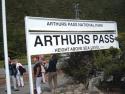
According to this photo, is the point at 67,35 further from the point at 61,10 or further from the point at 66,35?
the point at 61,10

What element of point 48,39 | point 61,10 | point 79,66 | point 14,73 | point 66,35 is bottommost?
point 14,73

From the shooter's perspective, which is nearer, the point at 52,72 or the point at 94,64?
the point at 94,64

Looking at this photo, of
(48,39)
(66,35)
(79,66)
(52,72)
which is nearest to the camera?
(48,39)

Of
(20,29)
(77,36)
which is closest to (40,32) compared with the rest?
(77,36)

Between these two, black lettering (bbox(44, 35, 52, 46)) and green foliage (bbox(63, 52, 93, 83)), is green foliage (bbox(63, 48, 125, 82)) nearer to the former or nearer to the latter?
green foliage (bbox(63, 52, 93, 83))

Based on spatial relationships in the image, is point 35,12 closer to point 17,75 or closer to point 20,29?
point 20,29

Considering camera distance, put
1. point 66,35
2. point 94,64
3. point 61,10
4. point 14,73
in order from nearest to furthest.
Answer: point 66,35 → point 94,64 → point 14,73 → point 61,10

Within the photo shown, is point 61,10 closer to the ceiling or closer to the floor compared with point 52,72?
closer to the ceiling

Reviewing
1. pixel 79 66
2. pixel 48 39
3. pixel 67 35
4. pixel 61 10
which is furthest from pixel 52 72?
pixel 61 10

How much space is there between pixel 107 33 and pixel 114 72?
2.47 m

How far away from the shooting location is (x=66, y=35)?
1488 cm

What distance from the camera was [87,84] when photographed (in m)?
15.3

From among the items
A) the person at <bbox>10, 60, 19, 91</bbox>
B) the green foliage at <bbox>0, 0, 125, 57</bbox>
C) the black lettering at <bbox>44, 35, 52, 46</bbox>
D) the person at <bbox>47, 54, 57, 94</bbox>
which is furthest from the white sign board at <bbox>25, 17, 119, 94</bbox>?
the green foliage at <bbox>0, 0, 125, 57</bbox>

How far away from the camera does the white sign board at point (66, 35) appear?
1371 cm
